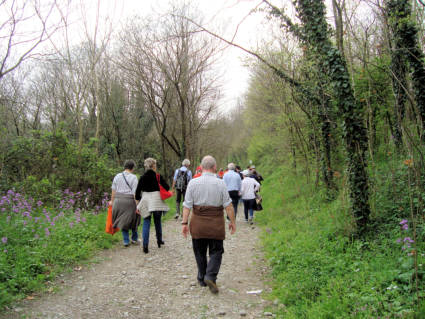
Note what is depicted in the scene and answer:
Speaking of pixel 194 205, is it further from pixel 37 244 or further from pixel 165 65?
pixel 165 65

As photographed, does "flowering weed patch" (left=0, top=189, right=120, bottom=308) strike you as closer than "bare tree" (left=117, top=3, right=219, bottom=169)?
Yes

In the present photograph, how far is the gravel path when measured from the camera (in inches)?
156

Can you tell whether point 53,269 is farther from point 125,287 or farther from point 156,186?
point 156,186

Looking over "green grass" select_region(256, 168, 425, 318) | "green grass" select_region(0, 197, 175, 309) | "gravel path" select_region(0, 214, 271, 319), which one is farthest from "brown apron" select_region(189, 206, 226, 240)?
"green grass" select_region(0, 197, 175, 309)

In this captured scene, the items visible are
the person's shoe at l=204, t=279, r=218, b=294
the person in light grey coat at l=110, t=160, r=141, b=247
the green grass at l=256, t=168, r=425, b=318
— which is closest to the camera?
the green grass at l=256, t=168, r=425, b=318

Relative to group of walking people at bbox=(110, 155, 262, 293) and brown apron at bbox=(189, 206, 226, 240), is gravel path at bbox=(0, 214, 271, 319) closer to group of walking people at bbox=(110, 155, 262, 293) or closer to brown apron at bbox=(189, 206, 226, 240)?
group of walking people at bbox=(110, 155, 262, 293)

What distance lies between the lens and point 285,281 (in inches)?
183

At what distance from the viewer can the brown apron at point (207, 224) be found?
448 centimetres

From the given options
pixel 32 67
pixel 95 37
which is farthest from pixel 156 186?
pixel 32 67

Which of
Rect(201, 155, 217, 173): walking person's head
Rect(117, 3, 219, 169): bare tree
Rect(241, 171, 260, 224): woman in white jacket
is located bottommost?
Rect(241, 171, 260, 224): woman in white jacket

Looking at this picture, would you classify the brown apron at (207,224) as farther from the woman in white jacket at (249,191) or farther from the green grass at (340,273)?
the woman in white jacket at (249,191)

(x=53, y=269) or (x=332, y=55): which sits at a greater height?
(x=332, y=55)

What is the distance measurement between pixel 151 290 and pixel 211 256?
1105 millimetres

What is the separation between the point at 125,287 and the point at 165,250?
83.2 inches
